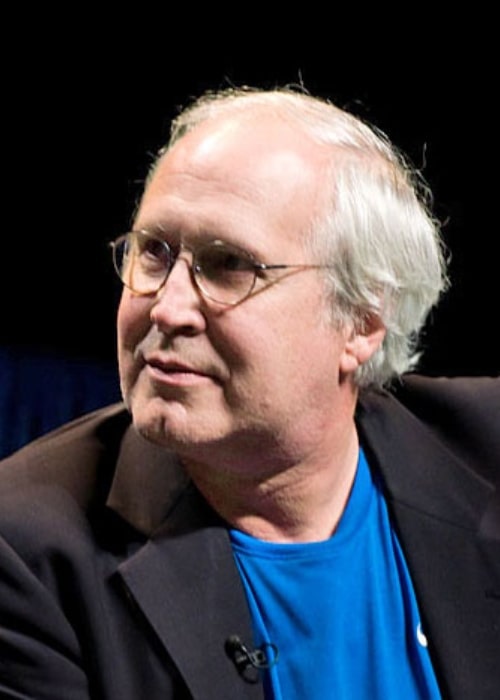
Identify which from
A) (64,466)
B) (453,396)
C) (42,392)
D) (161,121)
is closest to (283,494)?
(64,466)

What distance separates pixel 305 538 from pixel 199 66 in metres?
1.47

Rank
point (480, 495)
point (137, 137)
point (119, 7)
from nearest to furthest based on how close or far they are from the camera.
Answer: point (480, 495) → point (119, 7) → point (137, 137)

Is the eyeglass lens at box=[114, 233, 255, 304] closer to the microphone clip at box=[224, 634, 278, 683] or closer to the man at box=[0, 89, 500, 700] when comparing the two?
the man at box=[0, 89, 500, 700]

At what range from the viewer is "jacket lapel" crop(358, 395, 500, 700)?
1.68m

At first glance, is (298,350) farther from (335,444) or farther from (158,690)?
(158,690)

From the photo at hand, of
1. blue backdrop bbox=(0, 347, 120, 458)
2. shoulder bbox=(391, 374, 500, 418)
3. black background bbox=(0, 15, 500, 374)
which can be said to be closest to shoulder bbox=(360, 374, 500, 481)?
shoulder bbox=(391, 374, 500, 418)

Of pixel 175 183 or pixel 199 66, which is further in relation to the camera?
pixel 199 66

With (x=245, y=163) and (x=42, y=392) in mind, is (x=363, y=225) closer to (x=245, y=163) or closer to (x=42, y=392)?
(x=245, y=163)

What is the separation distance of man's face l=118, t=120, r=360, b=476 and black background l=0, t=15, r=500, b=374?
1.26 m

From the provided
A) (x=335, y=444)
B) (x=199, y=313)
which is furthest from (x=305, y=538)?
(x=199, y=313)

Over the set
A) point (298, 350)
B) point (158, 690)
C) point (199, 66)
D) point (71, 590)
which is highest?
point (199, 66)

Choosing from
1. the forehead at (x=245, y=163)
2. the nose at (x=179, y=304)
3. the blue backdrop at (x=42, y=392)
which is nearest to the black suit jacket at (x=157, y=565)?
the nose at (x=179, y=304)

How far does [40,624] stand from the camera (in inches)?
58.5

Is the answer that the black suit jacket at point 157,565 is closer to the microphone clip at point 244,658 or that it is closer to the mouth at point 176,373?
the microphone clip at point 244,658
